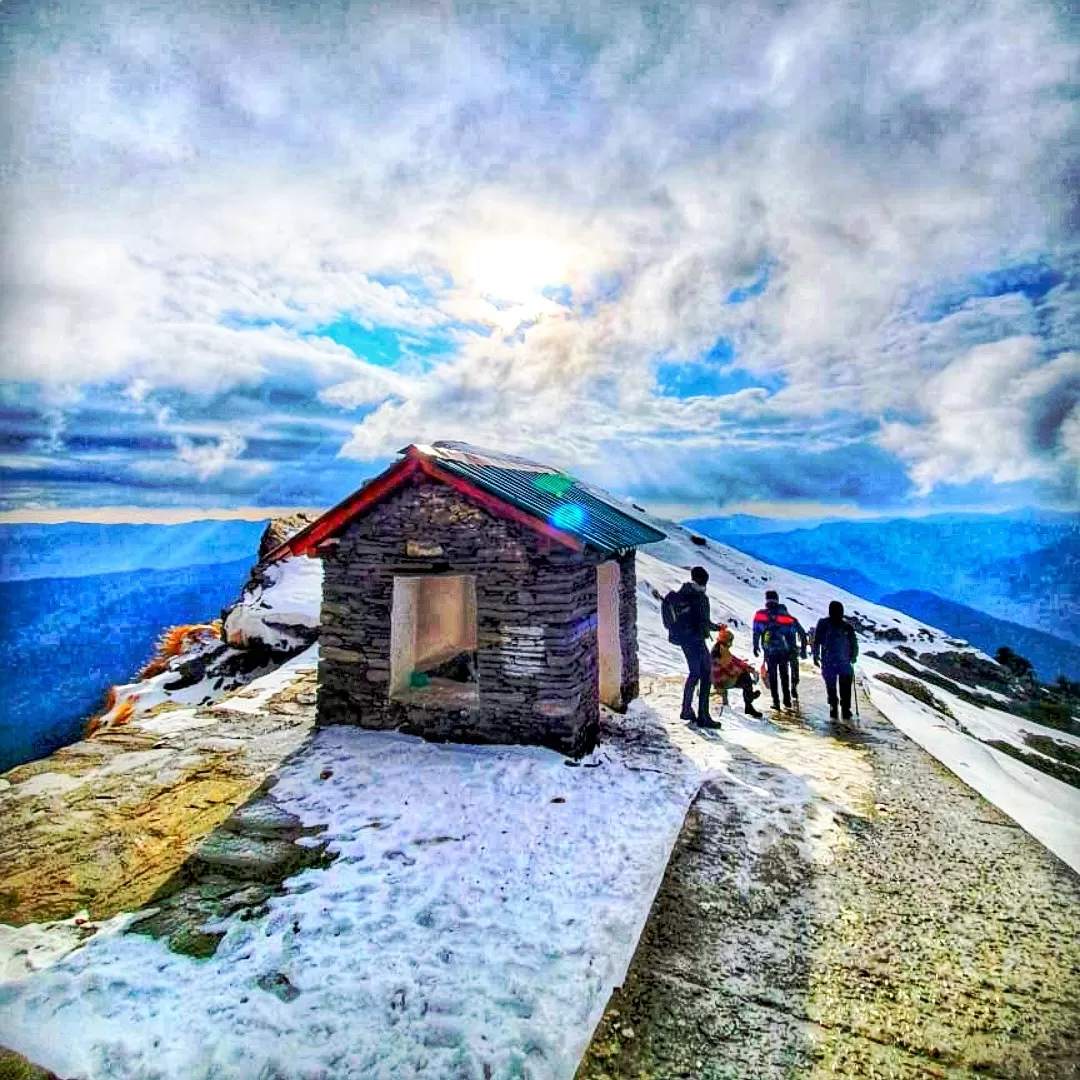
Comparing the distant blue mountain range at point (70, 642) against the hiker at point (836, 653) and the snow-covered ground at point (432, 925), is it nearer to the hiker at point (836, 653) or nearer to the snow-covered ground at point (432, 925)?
the snow-covered ground at point (432, 925)

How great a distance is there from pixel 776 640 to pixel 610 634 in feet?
11.9

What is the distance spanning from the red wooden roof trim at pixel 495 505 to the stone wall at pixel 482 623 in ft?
0.54

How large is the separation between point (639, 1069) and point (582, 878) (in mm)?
1998

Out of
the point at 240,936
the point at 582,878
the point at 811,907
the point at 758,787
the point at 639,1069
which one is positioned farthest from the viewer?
the point at 758,787

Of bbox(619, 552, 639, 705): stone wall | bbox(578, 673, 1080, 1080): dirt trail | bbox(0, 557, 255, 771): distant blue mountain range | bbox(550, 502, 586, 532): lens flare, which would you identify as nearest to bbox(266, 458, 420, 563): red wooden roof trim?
bbox(550, 502, 586, 532): lens flare

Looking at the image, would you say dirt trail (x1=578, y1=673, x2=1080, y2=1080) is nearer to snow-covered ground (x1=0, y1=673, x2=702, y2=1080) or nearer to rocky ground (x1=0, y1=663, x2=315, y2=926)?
snow-covered ground (x1=0, y1=673, x2=702, y2=1080)

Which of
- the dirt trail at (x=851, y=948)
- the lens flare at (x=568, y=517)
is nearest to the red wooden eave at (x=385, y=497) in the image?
the lens flare at (x=568, y=517)

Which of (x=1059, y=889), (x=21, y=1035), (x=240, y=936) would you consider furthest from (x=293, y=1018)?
(x=1059, y=889)

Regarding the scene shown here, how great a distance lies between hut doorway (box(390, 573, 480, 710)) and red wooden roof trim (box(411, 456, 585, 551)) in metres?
1.27

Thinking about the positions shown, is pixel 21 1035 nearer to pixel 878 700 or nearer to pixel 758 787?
pixel 758 787

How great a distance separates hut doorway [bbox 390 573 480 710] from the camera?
359 inches

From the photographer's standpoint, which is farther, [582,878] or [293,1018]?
[582,878]

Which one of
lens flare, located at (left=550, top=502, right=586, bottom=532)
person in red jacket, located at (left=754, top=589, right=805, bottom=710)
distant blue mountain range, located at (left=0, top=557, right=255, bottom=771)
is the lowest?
distant blue mountain range, located at (left=0, top=557, right=255, bottom=771)

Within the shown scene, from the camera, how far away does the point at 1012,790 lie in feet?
26.4
